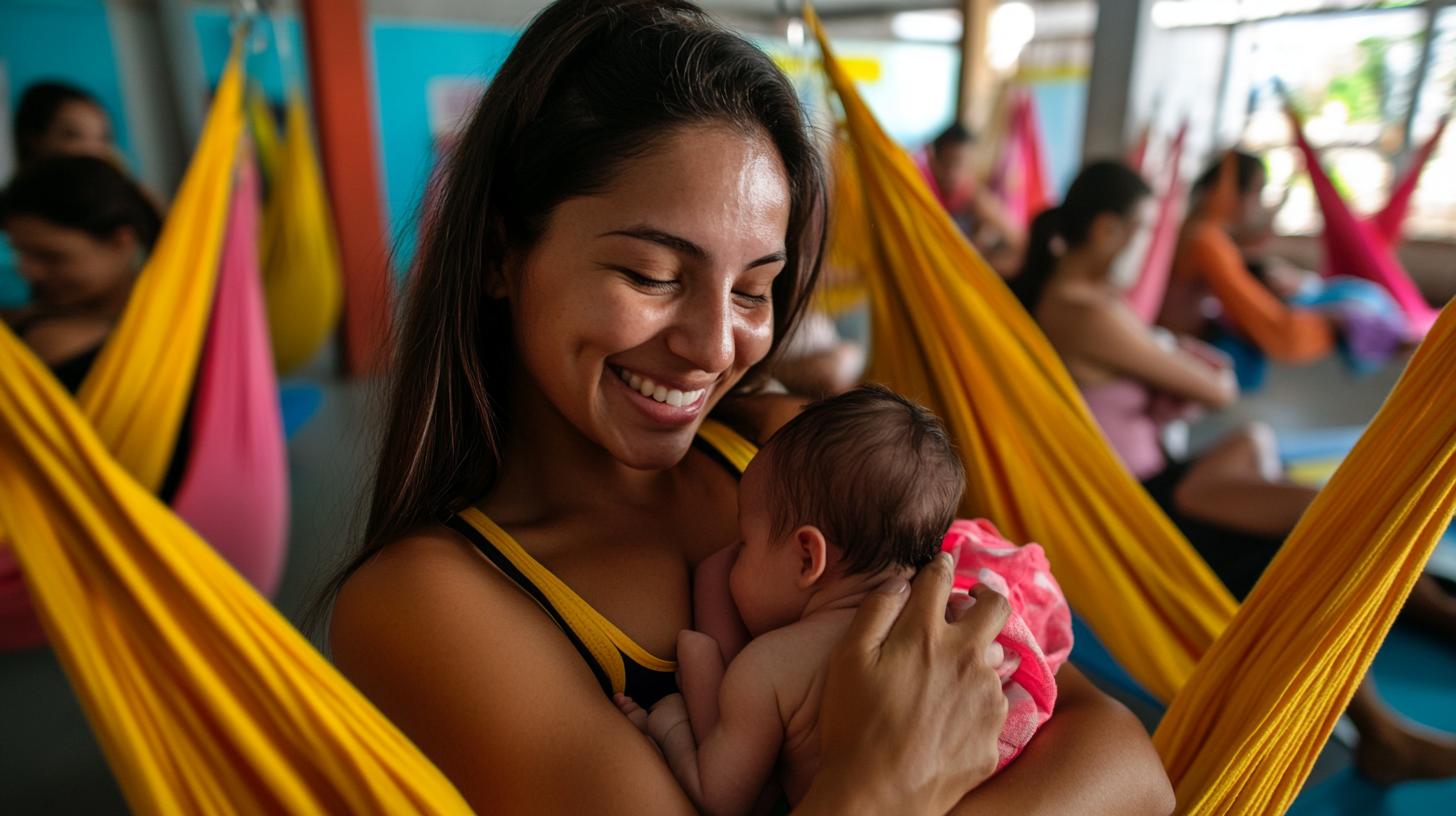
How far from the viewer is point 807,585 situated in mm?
767

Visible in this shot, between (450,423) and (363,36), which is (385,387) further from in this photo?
(363,36)

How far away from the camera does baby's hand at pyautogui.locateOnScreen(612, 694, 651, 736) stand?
2.41 ft

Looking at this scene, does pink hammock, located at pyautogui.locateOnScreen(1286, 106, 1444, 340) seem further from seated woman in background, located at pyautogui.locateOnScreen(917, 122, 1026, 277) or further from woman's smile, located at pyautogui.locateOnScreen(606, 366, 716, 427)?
woman's smile, located at pyautogui.locateOnScreen(606, 366, 716, 427)

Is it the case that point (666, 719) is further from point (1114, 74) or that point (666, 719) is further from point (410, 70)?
point (410, 70)

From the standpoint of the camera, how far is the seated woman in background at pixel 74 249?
205 centimetres

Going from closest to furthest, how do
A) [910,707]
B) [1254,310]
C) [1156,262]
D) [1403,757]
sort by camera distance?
[910,707], [1403,757], [1156,262], [1254,310]

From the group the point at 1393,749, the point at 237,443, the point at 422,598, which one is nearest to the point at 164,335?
the point at 237,443

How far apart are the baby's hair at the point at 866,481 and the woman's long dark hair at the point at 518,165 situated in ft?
0.80

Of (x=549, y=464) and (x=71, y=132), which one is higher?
(x=71, y=132)

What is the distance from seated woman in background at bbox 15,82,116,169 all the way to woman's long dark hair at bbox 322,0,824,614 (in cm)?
304

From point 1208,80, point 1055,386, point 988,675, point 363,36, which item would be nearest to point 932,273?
point 1055,386

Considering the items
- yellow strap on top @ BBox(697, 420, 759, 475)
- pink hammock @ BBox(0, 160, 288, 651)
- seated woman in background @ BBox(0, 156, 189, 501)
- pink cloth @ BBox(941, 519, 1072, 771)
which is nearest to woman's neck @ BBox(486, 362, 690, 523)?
yellow strap on top @ BBox(697, 420, 759, 475)

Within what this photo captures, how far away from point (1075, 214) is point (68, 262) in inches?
94.8

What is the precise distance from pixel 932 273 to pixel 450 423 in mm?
725
